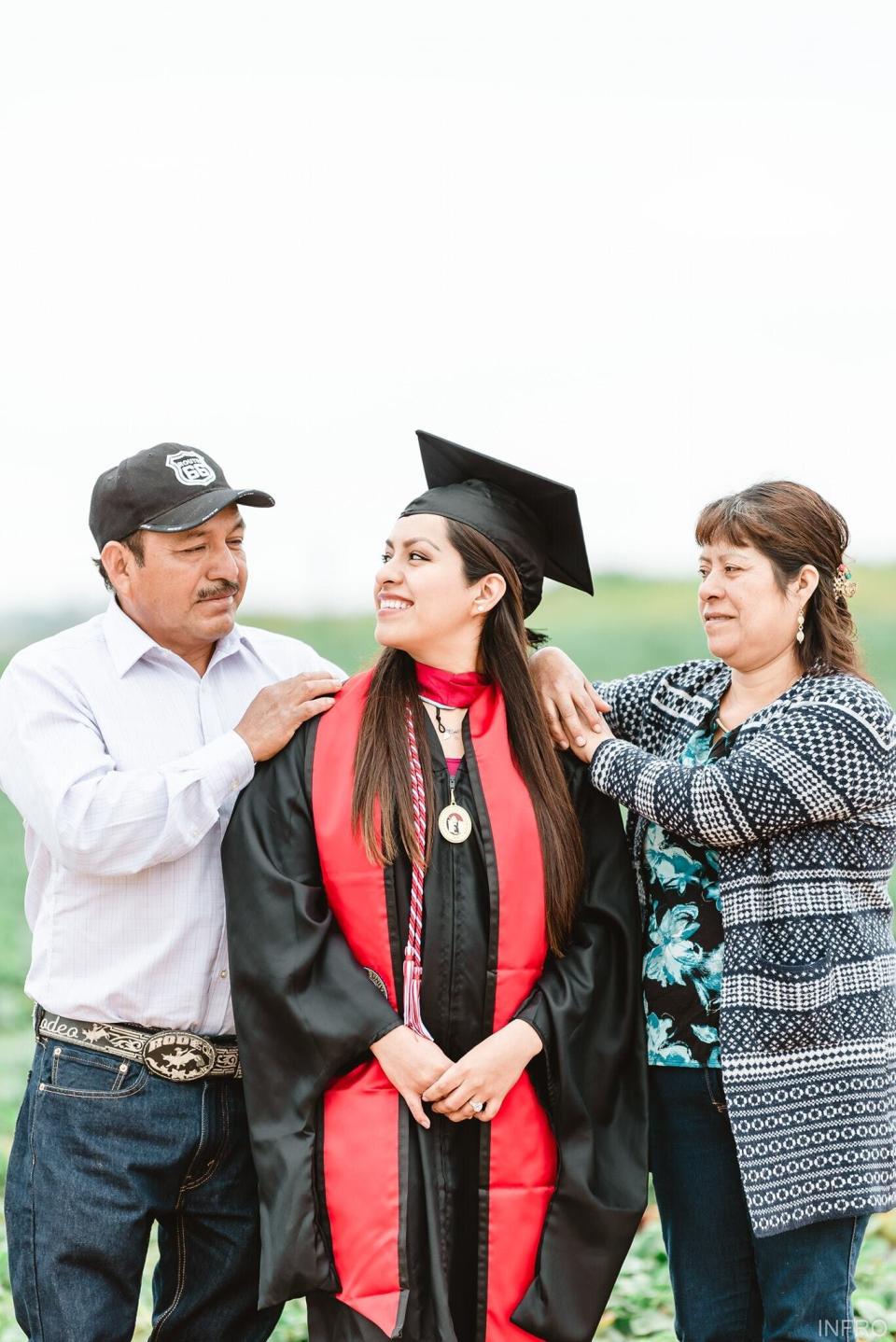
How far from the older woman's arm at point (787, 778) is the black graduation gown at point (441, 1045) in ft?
0.81

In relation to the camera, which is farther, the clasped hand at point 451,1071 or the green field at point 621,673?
the green field at point 621,673

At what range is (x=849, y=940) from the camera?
2996mm

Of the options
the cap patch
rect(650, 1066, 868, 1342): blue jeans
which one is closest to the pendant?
rect(650, 1066, 868, 1342): blue jeans

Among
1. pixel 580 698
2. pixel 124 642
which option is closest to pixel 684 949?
pixel 580 698

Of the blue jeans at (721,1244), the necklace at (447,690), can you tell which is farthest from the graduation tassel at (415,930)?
the blue jeans at (721,1244)

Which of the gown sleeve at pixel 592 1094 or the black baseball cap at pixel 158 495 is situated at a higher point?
the black baseball cap at pixel 158 495

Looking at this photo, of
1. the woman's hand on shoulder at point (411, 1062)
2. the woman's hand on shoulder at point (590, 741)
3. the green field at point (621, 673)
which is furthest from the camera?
the green field at point (621, 673)

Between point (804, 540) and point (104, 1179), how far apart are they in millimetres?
2001

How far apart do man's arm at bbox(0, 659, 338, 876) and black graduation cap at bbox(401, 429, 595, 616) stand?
52 centimetres

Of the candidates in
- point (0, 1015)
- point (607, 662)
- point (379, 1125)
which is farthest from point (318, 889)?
point (607, 662)

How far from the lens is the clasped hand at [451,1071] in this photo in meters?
2.94

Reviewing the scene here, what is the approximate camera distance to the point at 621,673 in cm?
1276

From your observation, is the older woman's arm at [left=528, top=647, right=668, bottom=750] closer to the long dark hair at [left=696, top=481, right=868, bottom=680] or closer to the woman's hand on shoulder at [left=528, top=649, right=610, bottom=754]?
the woman's hand on shoulder at [left=528, top=649, right=610, bottom=754]

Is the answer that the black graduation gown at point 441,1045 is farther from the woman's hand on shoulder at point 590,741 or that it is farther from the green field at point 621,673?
the green field at point 621,673
